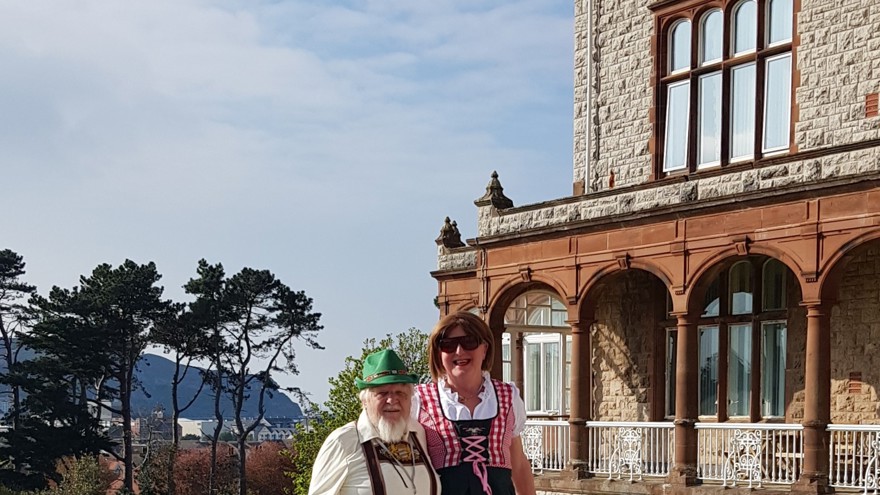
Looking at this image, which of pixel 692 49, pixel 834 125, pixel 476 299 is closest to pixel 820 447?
pixel 834 125

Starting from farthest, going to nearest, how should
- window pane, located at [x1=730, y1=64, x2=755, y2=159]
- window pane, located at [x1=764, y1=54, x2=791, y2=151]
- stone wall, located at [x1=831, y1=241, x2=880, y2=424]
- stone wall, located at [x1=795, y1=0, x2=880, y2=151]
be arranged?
1. window pane, located at [x1=730, y1=64, x2=755, y2=159]
2. window pane, located at [x1=764, y1=54, x2=791, y2=151]
3. stone wall, located at [x1=795, y1=0, x2=880, y2=151]
4. stone wall, located at [x1=831, y1=241, x2=880, y2=424]

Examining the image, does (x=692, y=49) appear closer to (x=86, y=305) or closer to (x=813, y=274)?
(x=813, y=274)

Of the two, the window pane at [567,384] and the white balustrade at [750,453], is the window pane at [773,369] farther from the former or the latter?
the window pane at [567,384]

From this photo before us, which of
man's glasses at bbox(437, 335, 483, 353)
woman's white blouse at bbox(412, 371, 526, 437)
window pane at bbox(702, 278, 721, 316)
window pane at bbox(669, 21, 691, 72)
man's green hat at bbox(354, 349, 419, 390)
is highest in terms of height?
window pane at bbox(669, 21, 691, 72)

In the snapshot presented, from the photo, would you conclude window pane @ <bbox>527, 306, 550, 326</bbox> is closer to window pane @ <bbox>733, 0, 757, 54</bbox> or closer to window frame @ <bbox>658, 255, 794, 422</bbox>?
window frame @ <bbox>658, 255, 794, 422</bbox>

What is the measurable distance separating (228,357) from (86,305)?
982 cm

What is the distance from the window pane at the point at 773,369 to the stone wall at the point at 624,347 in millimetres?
2156

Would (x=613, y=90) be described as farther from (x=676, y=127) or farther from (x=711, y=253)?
(x=711, y=253)

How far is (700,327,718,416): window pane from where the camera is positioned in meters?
19.5

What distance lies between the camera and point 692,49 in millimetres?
20062

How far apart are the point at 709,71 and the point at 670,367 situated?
435 centimetres

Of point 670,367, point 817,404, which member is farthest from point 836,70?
point 670,367

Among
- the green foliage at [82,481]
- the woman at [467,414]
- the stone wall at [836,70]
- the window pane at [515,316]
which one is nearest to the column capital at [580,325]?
the window pane at [515,316]

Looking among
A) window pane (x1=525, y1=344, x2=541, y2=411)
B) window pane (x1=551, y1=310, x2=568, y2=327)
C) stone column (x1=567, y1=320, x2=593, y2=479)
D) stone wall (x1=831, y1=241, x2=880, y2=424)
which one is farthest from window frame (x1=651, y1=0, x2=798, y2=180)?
window pane (x1=525, y1=344, x2=541, y2=411)
